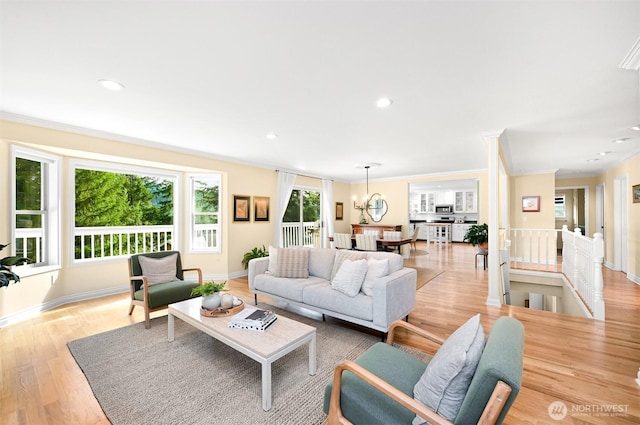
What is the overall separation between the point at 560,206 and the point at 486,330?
8.58 metres

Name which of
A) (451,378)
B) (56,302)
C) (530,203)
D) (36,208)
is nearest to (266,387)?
(451,378)

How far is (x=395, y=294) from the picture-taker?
9.05 feet

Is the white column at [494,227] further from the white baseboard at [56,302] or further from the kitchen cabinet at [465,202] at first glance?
the kitchen cabinet at [465,202]

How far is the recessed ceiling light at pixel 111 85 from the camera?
7.76ft

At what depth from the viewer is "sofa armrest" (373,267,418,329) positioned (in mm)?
2623

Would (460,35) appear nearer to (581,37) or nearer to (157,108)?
(581,37)

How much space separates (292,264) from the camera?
145 inches

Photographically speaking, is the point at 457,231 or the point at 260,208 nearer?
the point at 260,208

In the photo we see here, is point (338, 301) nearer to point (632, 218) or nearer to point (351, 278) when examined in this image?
point (351, 278)

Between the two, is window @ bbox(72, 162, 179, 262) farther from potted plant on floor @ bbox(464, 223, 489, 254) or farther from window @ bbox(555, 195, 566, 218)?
window @ bbox(555, 195, 566, 218)

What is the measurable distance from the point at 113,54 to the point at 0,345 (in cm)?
305

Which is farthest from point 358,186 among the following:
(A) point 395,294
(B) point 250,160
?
(A) point 395,294

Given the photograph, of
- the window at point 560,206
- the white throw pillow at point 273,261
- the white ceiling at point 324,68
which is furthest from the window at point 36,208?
the window at point 560,206

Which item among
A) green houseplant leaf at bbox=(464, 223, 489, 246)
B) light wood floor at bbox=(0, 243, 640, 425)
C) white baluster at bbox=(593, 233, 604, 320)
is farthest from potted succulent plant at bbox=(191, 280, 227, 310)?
green houseplant leaf at bbox=(464, 223, 489, 246)
